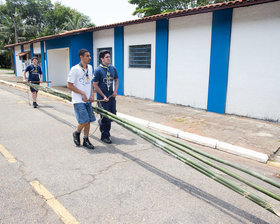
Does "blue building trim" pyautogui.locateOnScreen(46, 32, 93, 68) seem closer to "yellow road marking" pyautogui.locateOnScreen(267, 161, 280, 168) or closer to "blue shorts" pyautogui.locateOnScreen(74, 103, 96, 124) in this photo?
"blue shorts" pyautogui.locateOnScreen(74, 103, 96, 124)

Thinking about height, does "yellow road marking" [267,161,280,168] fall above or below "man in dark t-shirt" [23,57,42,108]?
below

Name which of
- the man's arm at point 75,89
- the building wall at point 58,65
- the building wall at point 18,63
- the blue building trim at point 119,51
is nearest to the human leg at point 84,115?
the man's arm at point 75,89

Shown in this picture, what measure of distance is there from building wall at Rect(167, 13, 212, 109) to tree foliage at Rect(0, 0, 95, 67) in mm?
31589

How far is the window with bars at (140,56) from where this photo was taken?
35.9 feet

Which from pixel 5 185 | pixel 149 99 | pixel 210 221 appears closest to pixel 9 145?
pixel 5 185

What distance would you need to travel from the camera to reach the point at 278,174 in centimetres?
413

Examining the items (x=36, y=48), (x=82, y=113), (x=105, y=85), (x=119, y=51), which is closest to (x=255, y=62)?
(x=105, y=85)

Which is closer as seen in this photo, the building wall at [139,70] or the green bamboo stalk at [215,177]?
the green bamboo stalk at [215,177]

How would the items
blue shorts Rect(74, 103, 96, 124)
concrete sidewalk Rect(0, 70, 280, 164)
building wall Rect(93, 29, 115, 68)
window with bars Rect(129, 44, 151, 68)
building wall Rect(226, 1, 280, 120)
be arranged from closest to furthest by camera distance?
blue shorts Rect(74, 103, 96, 124) → concrete sidewalk Rect(0, 70, 280, 164) → building wall Rect(226, 1, 280, 120) → window with bars Rect(129, 44, 151, 68) → building wall Rect(93, 29, 115, 68)

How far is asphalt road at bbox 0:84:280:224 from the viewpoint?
2.78 meters

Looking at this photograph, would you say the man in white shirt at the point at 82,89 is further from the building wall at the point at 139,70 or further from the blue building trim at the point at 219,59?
the building wall at the point at 139,70

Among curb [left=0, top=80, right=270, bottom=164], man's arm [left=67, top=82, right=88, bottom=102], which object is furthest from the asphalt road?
man's arm [left=67, top=82, right=88, bottom=102]

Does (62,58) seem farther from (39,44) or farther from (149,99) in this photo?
(149,99)

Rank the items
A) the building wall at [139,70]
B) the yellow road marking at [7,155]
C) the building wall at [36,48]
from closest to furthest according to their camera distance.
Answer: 1. the yellow road marking at [7,155]
2. the building wall at [139,70]
3. the building wall at [36,48]
